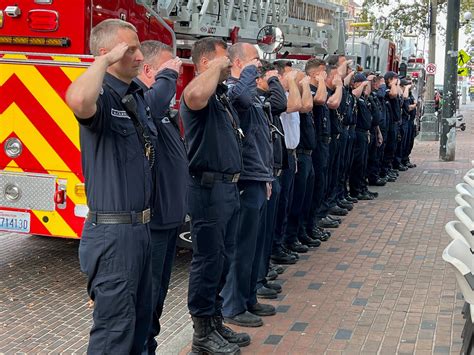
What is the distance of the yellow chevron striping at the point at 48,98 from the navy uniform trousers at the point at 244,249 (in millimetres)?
1731

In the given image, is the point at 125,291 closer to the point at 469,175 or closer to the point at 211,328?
the point at 211,328

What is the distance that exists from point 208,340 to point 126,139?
76.2 inches

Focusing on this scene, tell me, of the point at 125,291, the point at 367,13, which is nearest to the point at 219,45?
the point at 125,291

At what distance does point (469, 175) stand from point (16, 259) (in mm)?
4478

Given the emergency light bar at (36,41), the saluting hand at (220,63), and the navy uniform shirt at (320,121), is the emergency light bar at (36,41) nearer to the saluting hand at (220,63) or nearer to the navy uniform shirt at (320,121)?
the saluting hand at (220,63)

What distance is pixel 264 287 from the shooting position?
6918mm

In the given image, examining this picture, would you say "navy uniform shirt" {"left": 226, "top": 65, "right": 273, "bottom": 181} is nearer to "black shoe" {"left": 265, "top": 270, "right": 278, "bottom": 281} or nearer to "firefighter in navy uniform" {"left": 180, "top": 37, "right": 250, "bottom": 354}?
"firefighter in navy uniform" {"left": 180, "top": 37, "right": 250, "bottom": 354}

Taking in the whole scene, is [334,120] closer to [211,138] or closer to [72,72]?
[72,72]

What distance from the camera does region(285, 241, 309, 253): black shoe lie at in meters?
8.54

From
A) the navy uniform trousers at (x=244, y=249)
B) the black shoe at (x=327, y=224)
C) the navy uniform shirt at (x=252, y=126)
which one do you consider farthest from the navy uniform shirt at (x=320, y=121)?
the navy uniform trousers at (x=244, y=249)

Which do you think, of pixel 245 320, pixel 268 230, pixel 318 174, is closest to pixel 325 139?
pixel 318 174

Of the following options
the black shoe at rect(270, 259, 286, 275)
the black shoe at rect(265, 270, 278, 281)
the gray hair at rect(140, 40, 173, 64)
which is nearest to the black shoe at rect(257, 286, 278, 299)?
the black shoe at rect(265, 270, 278, 281)

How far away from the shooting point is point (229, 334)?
5535mm

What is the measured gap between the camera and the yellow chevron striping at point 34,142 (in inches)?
271
